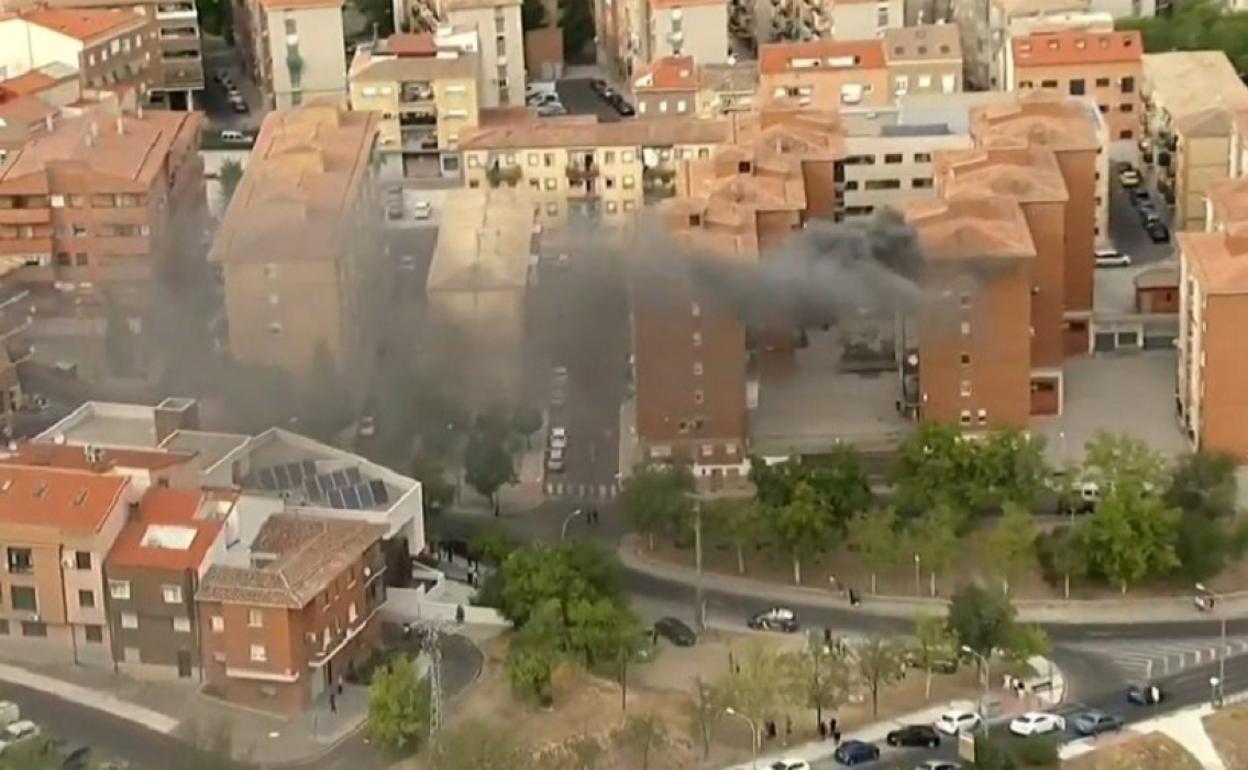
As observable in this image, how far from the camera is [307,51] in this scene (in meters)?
18.2

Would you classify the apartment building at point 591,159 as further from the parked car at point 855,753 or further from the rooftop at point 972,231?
the parked car at point 855,753

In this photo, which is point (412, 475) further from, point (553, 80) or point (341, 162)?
point (553, 80)

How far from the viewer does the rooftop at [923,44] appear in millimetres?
17016

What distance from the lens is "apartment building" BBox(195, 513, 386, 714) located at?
1020 centimetres

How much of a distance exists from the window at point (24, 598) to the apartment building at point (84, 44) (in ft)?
22.2

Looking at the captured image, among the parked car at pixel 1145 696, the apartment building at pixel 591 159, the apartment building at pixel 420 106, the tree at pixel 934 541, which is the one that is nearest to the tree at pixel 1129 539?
the tree at pixel 934 541

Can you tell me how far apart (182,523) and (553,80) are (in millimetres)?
9539

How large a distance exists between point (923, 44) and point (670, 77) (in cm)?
160

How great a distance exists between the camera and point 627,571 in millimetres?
11484

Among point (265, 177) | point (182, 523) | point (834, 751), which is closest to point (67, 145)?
point (265, 177)

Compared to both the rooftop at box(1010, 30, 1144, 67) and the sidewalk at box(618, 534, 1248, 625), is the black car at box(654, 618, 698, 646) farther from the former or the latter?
the rooftop at box(1010, 30, 1144, 67)

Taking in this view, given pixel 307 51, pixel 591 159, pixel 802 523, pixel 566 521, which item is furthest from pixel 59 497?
pixel 307 51

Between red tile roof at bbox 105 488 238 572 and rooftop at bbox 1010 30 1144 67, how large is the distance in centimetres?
742

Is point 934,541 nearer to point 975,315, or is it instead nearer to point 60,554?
point 975,315
